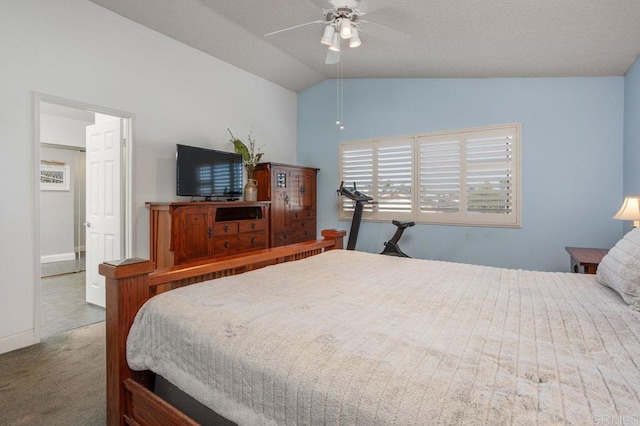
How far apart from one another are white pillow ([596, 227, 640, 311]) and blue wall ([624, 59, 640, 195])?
2.19 m

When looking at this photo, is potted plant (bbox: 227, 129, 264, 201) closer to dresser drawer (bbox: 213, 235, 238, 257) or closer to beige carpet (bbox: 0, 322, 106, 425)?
dresser drawer (bbox: 213, 235, 238, 257)

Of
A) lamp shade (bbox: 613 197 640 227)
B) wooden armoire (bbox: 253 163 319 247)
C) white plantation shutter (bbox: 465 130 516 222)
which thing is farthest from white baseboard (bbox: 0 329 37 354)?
lamp shade (bbox: 613 197 640 227)

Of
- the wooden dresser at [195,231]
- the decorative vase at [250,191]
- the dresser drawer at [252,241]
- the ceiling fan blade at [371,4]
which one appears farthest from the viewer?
the decorative vase at [250,191]

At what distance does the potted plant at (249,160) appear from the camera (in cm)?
438

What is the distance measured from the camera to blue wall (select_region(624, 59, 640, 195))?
311 cm

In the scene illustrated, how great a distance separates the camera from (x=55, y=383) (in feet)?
7.16

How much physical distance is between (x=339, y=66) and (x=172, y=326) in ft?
14.2

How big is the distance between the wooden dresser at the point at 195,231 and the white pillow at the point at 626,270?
278cm

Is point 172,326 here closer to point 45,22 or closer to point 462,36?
point 45,22

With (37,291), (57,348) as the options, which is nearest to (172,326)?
(57,348)

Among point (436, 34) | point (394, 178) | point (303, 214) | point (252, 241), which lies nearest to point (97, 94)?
point (252, 241)

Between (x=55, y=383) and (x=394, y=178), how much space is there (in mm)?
4251

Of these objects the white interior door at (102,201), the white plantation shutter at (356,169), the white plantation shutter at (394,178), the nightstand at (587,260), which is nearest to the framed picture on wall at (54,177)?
the white interior door at (102,201)

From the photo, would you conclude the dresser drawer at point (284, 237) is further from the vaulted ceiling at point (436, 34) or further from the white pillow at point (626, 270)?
the white pillow at point (626, 270)
